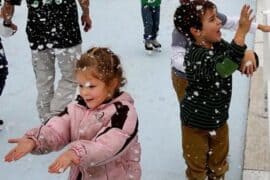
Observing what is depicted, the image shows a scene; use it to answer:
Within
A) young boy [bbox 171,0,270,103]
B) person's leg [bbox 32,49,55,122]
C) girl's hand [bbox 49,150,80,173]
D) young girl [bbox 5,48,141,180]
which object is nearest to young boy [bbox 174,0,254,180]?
young boy [bbox 171,0,270,103]

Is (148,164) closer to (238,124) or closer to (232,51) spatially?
(238,124)

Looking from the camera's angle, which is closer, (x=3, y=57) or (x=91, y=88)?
(x=91, y=88)

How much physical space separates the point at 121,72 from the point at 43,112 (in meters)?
1.86

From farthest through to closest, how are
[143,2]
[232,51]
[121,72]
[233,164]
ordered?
[143,2] → [233,164] → [232,51] → [121,72]

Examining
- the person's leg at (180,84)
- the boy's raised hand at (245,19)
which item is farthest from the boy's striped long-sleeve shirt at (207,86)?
the person's leg at (180,84)

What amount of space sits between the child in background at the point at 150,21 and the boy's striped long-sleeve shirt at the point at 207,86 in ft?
9.57

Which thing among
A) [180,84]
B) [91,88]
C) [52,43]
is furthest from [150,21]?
[91,88]

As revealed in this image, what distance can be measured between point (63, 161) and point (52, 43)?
2.09 metres

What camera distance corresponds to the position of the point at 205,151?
320cm

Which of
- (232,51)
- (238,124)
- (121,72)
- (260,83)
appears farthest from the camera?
(260,83)

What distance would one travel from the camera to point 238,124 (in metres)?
4.33

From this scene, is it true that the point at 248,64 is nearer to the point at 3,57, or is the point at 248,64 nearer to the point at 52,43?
the point at 52,43

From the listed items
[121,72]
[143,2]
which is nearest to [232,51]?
[121,72]

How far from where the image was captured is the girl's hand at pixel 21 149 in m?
2.06
